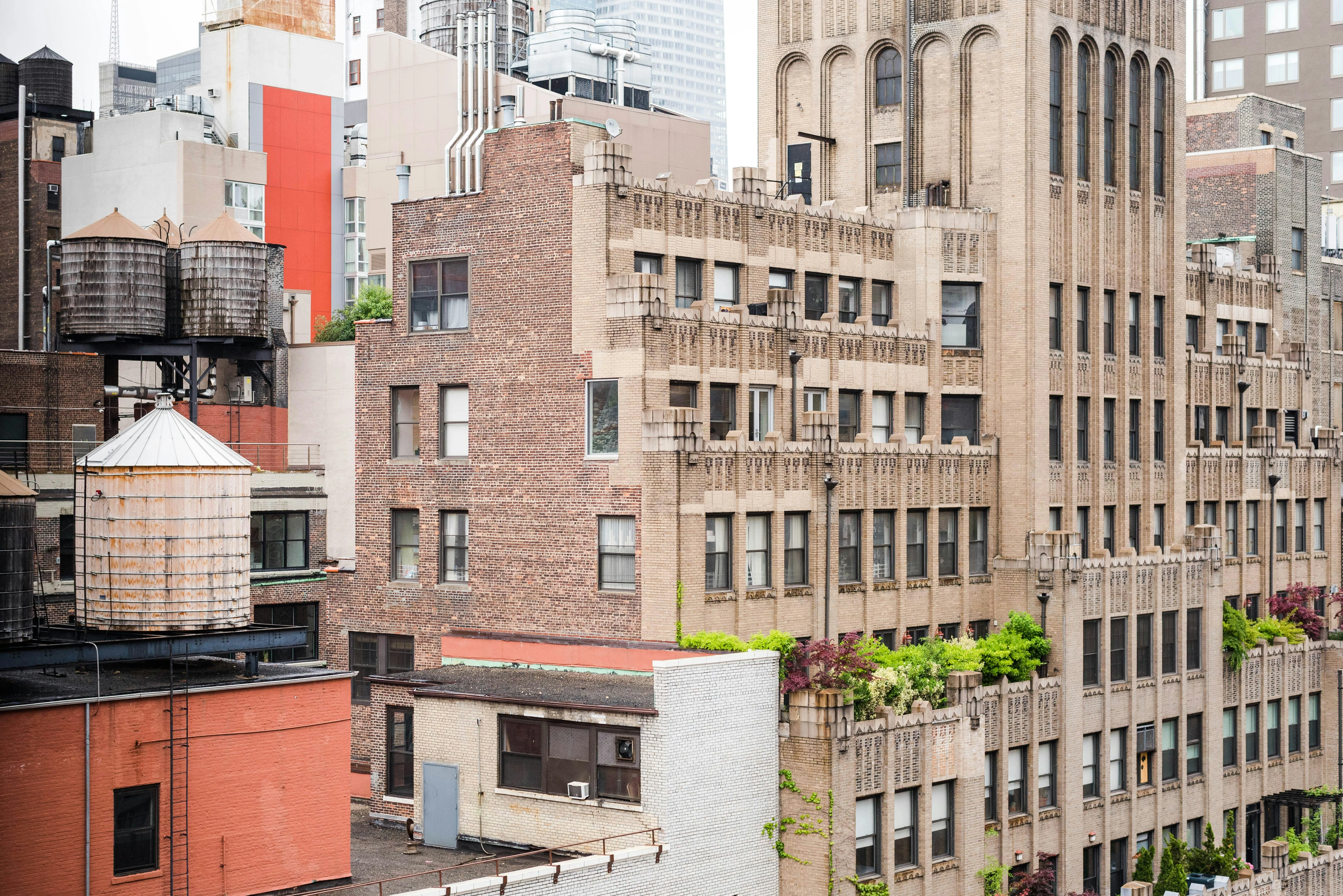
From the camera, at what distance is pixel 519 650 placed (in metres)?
49.7

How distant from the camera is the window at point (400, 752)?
49.4 m

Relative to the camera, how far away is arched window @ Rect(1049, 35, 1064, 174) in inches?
2359

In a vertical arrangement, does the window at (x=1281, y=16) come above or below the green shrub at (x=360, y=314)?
above

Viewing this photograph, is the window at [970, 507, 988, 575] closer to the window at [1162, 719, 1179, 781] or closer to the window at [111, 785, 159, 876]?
the window at [1162, 719, 1179, 781]

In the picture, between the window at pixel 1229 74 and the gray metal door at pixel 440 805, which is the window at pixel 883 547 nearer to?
the gray metal door at pixel 440 805

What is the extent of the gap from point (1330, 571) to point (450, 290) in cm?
4519

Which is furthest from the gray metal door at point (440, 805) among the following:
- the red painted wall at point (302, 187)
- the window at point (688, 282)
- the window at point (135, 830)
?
the red painted wall at point (302, 187)

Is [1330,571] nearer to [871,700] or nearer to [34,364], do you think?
[871,700]

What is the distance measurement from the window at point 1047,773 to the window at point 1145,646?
6.10 metres

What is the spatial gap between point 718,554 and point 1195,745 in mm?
24572

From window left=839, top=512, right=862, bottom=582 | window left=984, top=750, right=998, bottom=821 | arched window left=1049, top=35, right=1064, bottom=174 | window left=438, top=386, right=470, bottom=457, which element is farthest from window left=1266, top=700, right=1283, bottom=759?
window left=438, top=386, right=470, bottom=457

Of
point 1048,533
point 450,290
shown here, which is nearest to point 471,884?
point 450,290

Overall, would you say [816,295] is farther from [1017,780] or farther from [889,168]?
[1017,780]

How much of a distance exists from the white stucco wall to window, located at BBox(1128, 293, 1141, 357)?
29935 mm
